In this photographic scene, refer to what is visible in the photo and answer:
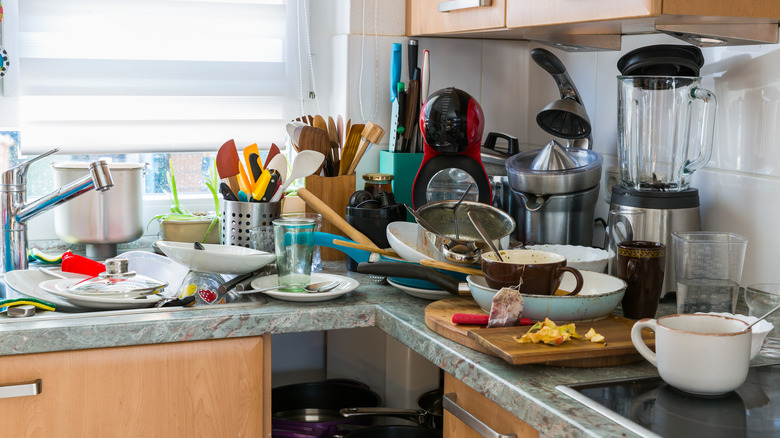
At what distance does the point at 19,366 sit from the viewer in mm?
1271

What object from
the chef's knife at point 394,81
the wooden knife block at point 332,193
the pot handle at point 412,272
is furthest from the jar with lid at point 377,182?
the pot handle at point 412,272

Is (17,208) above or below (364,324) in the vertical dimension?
above

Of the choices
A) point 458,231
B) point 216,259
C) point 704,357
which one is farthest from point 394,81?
point 704,357

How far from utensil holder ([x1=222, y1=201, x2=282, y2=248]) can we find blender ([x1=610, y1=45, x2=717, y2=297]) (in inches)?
28.2

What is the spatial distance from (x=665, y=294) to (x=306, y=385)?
0.89m

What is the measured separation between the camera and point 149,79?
2041mm

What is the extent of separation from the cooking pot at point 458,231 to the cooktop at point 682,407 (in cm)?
46

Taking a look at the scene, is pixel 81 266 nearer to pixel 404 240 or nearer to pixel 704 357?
pixel 404 240

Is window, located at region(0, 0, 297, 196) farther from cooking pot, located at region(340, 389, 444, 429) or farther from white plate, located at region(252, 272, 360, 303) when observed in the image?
cooking pot, located at region(340, 389, 444, 429)

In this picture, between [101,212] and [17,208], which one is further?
[101,212]

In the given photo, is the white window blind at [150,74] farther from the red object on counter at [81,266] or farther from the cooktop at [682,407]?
the cooktop at [682,407]

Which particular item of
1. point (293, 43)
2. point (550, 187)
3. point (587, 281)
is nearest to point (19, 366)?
point (587, 281)

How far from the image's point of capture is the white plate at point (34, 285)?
4.81 ft

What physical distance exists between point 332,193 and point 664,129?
741mm
